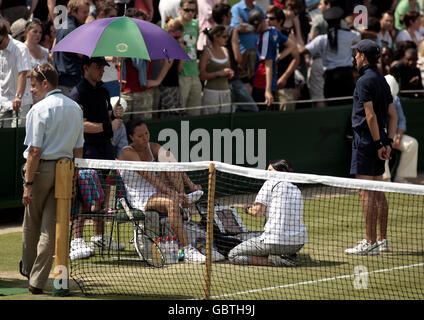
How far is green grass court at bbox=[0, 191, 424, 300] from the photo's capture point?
356 inches

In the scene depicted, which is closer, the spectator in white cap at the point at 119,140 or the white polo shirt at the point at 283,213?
the white polo shirt at the point at 283,213

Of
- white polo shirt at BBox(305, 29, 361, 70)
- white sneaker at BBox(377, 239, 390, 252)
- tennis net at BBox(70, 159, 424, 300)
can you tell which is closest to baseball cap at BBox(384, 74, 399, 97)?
Answer: white polo shirt at BBox(305, 29, 361, 70)

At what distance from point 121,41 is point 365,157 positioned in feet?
10.5

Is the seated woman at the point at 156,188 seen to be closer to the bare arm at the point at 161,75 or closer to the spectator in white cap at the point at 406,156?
the bare arm at the point at 161,75

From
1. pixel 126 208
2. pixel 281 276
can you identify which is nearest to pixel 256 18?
pixel 126 208

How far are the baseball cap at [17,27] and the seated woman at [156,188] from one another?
4.41m

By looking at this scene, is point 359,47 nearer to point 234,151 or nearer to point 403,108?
point 234,151

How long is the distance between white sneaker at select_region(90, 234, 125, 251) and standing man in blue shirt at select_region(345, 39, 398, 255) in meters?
2.72

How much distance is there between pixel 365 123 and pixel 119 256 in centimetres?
329

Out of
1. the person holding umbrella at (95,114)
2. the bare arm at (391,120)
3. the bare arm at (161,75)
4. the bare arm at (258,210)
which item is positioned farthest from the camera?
the bare arm at (161,75)

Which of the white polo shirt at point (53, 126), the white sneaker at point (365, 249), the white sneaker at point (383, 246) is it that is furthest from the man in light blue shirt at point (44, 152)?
the white sneaker at point (383, 246)

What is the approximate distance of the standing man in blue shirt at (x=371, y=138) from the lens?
1099cm

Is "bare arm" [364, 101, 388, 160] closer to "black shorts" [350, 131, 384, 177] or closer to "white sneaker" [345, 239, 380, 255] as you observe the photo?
"black shorts" [350, 131, 384, 177]
